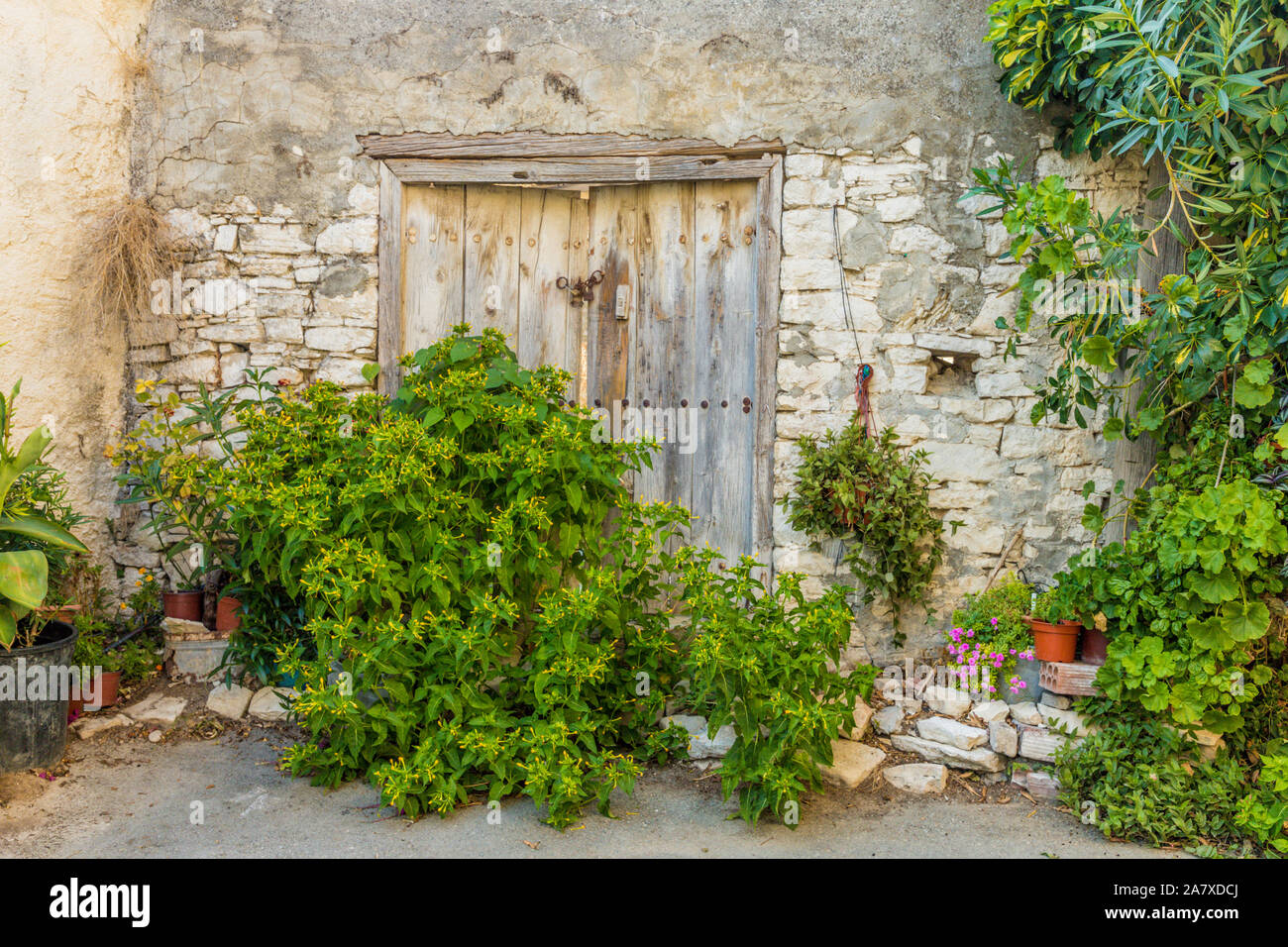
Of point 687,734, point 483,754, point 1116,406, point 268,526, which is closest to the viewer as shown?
point 483,754

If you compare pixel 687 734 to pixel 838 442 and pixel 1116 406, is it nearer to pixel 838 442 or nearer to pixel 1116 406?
pixel 838 442

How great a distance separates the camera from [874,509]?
3982 millimetres

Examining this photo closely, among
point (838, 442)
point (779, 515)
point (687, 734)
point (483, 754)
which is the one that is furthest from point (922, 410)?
point (483, 754)

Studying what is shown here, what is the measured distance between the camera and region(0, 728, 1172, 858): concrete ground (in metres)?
3.07

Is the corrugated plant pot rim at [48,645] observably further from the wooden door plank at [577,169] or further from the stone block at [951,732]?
the stone block at [951,732]

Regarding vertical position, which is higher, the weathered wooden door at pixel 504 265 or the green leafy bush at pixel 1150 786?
the weathered wooden door at pixel 504 265

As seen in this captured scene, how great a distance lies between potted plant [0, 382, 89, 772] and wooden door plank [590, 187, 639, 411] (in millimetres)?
2260

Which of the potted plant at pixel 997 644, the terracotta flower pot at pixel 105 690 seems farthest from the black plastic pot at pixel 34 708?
the potted plant at pixel 997 644

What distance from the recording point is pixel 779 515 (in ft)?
14.0

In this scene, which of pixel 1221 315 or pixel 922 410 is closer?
pixel 1221 315

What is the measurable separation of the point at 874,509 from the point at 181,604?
3229 mm

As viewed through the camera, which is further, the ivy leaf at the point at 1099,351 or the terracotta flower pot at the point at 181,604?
the terracotta flower pot at the point at 181,604

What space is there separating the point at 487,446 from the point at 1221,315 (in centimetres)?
278

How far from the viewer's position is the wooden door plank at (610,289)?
4.42 metres
